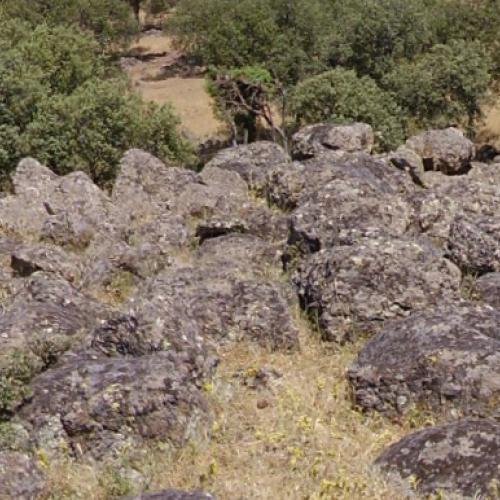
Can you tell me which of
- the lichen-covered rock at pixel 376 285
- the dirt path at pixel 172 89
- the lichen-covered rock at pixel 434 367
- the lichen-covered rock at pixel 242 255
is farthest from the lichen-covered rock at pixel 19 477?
the dirt path at pixel 172 89

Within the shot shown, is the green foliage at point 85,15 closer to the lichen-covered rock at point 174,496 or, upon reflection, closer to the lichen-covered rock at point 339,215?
the lichen-covered rock at point 339,215

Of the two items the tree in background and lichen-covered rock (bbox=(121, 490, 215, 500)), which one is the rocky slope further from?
the tree in background

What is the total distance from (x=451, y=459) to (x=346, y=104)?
2323 cm

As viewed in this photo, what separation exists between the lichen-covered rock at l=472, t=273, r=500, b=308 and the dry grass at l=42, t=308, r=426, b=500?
271 centimetres

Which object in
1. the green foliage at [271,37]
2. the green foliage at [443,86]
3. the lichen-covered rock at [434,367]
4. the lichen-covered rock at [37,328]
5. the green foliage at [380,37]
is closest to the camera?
the lichen-covered rock at [37,328]

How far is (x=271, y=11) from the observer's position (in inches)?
1524

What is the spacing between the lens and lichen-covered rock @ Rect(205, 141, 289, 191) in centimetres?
2025

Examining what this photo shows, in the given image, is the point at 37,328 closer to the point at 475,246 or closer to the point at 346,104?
the point at 475,246

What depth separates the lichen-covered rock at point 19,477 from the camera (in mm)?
6641

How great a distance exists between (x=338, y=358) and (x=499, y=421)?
7.69 feet

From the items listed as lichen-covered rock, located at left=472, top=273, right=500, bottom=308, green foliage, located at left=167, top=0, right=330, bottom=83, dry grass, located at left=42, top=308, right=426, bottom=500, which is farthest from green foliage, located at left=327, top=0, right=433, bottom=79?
dry grass, located at left=42, top=308, right=426, bottom=500

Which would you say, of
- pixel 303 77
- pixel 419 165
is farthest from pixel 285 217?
pixel 303 77

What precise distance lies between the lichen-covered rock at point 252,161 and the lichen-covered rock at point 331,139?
1708mm

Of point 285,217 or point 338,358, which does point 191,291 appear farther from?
point 285,217
